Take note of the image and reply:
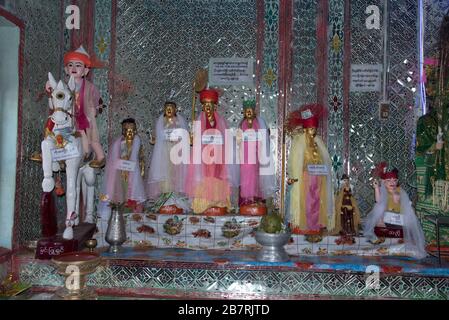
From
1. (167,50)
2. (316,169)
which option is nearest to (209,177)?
(316,169)

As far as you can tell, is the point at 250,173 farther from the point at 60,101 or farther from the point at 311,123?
the point at 60,101

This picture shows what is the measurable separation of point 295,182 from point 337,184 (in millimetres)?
1460

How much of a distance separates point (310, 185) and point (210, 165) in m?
1.36

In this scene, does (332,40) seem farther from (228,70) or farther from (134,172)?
(134,172)

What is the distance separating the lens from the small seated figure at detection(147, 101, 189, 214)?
20.6 ft

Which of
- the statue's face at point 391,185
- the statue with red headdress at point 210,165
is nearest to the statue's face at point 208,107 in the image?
the statue with red headdress at point 210,165

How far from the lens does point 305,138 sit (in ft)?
20.0

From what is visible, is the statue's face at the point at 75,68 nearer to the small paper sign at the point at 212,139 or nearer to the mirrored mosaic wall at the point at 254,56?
the mirrored mosaic wall at the point at 254,56

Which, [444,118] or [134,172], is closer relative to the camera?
[444,118]

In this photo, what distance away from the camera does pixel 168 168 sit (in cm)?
632

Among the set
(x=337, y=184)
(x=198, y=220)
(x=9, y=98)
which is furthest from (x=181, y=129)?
(x=337, y=184)

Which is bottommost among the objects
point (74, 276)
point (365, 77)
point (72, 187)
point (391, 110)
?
point (74, 276)

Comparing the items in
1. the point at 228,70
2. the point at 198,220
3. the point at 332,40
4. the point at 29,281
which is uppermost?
the point at 332,40

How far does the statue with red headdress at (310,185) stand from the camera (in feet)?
19.5
